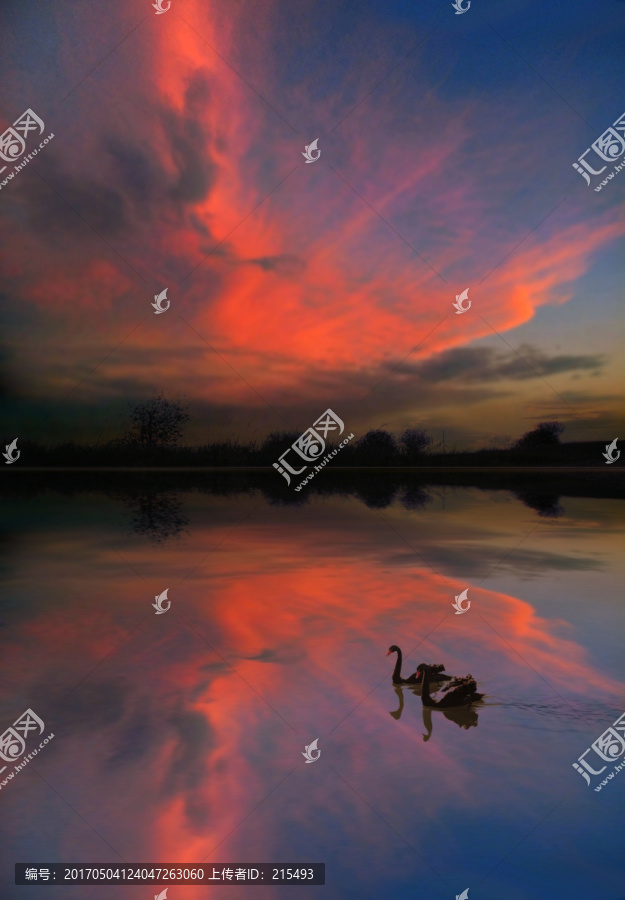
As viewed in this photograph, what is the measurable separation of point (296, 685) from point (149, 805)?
202cm

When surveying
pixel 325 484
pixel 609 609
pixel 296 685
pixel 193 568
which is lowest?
pixel 296 685

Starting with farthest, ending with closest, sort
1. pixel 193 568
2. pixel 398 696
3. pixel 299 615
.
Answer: pixel 193 568 → pixel 299 615 → pixel 398 696

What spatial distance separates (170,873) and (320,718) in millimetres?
1845

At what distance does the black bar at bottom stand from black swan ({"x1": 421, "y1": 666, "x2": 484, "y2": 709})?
76.6 inches

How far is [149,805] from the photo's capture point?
432 centimetres

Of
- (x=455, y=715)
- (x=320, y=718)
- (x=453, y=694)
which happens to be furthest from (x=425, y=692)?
(x=320, y=718)

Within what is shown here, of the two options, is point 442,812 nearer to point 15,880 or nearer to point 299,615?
point 15,880

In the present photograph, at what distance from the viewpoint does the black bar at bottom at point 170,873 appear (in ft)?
12.3

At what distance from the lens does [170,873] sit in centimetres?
384

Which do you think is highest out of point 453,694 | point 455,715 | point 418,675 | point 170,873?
point 418,675

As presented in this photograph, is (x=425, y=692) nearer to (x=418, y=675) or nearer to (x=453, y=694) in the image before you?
(x=453, y=694)

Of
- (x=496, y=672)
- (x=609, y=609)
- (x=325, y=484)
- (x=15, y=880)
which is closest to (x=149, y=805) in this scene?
(x=15, y=880)

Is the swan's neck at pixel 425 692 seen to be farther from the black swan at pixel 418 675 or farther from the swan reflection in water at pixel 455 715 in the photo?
the black swan at pixel 418 675

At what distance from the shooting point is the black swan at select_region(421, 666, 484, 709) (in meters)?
5.57
